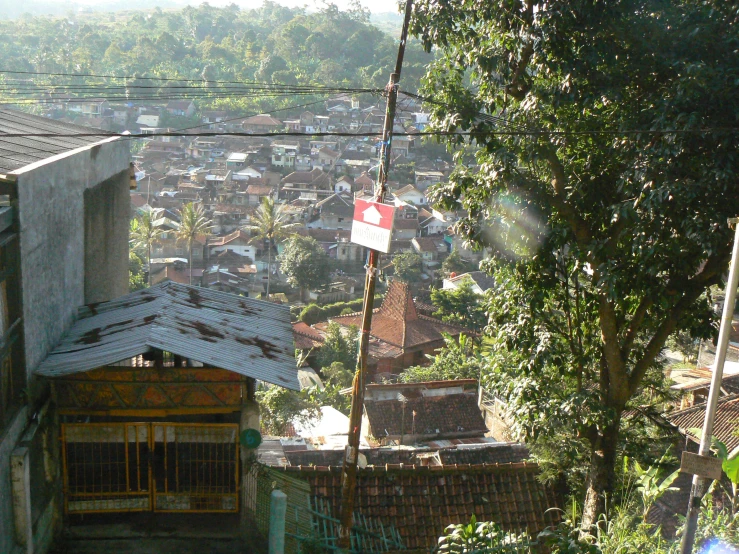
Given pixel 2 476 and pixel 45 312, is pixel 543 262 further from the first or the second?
pixel 2 476

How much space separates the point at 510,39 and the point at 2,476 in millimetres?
6061

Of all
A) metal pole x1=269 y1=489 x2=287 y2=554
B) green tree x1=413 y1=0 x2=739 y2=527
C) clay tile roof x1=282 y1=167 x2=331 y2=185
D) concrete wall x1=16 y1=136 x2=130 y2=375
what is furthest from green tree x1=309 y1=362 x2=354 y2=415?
clay tile roof x1=282 y1=167 x2=331 y2=185

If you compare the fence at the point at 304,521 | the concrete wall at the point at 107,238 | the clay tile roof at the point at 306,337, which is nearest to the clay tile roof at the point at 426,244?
the clay tile roof at the point at 306,337

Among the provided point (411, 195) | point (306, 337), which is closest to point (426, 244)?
point (411, 195)

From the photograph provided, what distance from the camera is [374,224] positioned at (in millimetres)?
5984

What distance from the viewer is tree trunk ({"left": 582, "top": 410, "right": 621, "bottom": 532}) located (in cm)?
812

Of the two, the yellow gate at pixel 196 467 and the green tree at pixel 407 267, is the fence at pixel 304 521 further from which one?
the green tree at pixel 407 267

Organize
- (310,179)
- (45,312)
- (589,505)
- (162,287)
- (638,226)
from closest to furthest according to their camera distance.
Result: (45,312)
(638,226)
(162,287)
(589,505)
(310,179)

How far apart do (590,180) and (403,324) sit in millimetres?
21098

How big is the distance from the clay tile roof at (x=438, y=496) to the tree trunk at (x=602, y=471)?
1.78 feet

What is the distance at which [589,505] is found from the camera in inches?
325

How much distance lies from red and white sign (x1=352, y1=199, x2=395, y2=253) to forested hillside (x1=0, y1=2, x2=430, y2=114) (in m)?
61.3

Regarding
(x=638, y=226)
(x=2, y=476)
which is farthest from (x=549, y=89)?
(x=2, y=476)

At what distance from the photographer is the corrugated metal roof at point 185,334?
5820 mm
